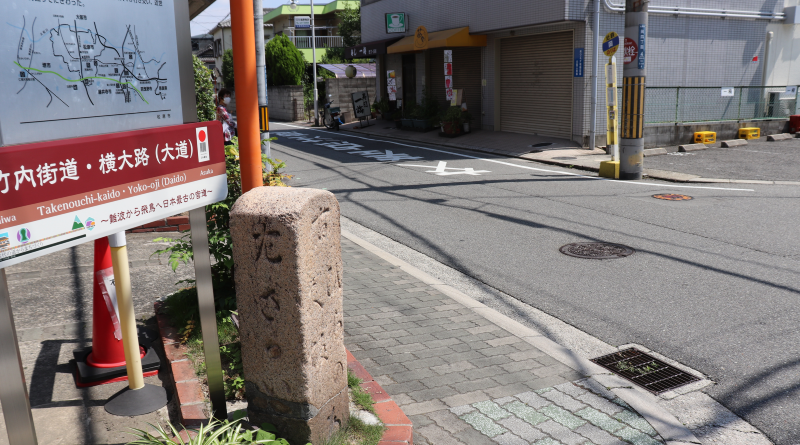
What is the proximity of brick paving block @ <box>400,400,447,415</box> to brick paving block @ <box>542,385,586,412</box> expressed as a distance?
709mm

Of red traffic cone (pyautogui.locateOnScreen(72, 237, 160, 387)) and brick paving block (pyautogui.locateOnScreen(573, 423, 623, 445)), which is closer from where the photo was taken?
brick paving block (pyautogui.locateOnScreen(573, 423, 623, 445))

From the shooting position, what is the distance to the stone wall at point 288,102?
118ft

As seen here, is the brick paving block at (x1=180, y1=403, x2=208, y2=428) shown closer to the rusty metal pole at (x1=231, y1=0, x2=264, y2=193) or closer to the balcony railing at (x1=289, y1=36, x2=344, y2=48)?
the rusty metal pole at (x1=231, y1=0, x2=264, y2=193)

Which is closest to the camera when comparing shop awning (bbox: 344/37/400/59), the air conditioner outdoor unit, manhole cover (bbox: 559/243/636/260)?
manhole cover (bbox: 559/243/636/260)

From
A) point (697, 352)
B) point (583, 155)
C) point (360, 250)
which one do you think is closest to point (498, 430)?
point (697, 352)

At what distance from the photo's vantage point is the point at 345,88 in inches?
1414

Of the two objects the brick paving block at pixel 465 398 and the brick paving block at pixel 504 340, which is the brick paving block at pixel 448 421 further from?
the brick paving block at pixel 504 340

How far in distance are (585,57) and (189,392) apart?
17.0 m

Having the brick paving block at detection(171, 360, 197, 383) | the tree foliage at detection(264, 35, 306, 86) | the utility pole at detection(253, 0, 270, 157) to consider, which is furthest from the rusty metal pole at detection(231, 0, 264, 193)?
the tree foliage at detection(264, 35, 306, 86)

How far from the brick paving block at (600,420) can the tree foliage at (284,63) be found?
119 ft

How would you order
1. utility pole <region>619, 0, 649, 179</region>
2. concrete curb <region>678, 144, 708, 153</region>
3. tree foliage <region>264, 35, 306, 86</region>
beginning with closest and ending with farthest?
1. utility pole <region>619, 0, 649, 179</region>
2. concrete curb <region>678, 144, 708, 153</region>
3. tree foliage <region>264, 35, 306, 86</region>

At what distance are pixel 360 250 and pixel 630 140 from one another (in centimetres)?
782

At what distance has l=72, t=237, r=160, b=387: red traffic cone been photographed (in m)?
4.25

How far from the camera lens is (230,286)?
4.98m
